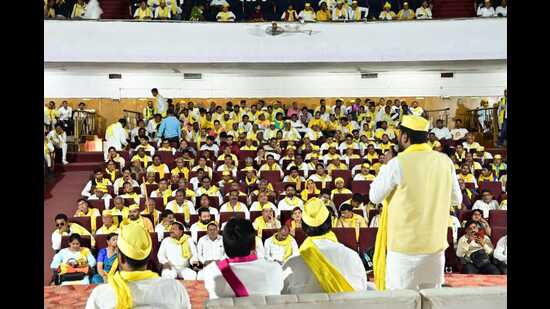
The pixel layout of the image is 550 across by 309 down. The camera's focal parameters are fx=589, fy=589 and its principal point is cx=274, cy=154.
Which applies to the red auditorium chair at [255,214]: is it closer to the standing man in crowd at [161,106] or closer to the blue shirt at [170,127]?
the blue shirt at [170,127]

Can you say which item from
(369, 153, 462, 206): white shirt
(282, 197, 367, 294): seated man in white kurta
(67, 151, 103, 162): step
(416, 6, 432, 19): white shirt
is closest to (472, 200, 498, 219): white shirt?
(369, 153, 462, 206): white shirt

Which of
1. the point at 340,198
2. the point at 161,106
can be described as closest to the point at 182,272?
the point at 340,198

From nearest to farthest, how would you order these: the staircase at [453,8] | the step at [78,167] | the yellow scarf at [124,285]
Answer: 1. the yellow scarf at [124,285]
2. the step at [78,167]
3. the staircase at [453,8]

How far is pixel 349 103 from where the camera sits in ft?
52.1

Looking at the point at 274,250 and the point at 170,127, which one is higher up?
the point at 170,127

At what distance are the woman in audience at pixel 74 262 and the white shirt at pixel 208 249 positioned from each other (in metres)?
Answer: 1.12

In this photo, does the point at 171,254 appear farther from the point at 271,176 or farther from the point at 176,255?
the point at 271,176

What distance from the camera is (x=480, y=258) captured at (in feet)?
20.3

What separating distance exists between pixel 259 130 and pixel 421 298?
383 inches

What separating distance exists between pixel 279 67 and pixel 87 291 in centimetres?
1113

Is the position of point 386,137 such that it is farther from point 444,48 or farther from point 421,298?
point 421,298

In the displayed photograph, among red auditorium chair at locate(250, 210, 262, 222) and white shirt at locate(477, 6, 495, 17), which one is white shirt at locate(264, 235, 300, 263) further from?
white shirt at locate(477, 6, 495, 17)

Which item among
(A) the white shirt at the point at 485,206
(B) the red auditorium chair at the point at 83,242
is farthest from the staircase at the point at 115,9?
(A) the white shirt at the point at 485,206

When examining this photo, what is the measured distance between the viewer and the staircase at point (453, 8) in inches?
609
